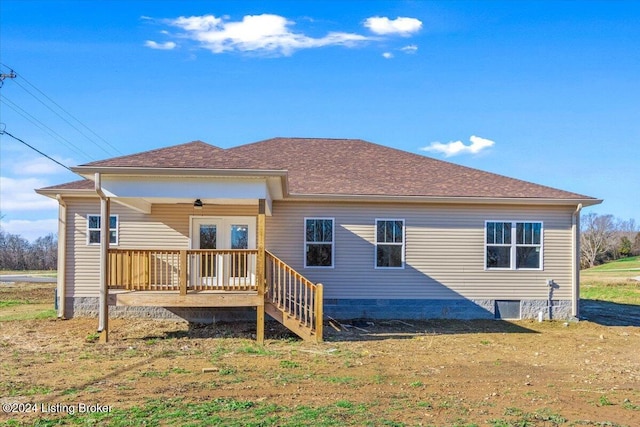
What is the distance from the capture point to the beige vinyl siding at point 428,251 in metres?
14.3

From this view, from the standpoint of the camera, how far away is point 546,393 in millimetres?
7473

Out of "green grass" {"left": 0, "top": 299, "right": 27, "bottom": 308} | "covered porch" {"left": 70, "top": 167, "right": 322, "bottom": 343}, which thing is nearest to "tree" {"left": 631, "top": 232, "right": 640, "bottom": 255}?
"covered porch" {"left": 70, "top": 167, "right": 322, "bottom": 343}

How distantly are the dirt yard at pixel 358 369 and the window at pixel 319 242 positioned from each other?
6.48 feet

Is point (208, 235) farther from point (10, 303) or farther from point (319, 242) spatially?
→ point (10, 303)

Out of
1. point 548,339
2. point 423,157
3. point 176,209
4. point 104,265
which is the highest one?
point 423,157

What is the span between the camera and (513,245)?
1464 cm

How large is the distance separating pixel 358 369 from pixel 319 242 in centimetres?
576

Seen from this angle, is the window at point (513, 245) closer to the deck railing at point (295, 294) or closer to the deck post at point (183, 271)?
the deck railing at point (295, 294)

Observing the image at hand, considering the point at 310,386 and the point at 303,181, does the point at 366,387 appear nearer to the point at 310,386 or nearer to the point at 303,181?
the point at 310,386

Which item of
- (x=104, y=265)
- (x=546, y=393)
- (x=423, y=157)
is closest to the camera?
(x=546, y=393)

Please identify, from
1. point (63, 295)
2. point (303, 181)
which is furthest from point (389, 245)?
point (63, 295)

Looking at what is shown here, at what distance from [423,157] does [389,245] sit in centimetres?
430

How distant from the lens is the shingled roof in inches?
463

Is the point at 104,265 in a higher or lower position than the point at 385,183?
lower
